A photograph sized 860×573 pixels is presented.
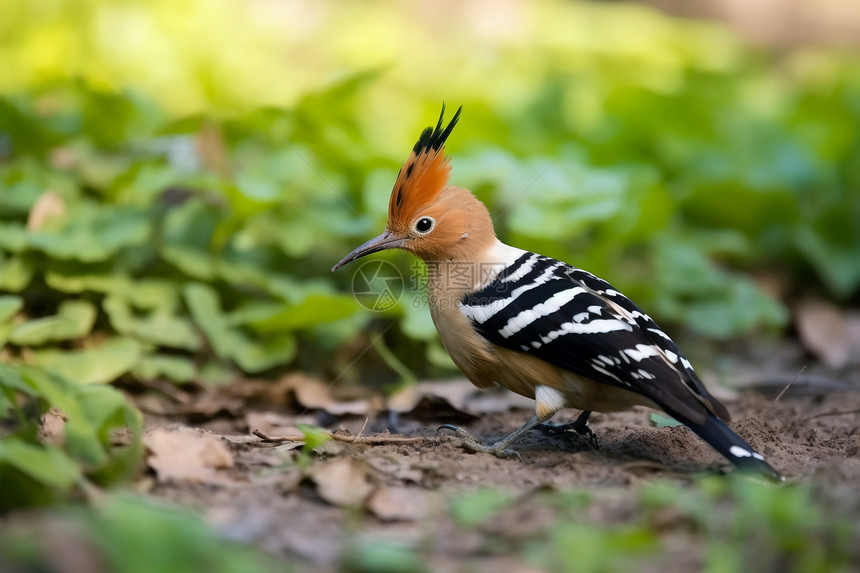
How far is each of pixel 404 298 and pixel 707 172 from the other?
2.93 m

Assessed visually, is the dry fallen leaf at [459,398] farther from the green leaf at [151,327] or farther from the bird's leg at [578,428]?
the green leaf at [151,327]

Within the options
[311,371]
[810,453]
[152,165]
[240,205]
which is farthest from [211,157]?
[810,453]

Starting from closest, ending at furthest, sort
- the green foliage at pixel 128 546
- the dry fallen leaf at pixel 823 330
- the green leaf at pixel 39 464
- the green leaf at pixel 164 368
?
the green foliage at pixel 128 546 < the green leaf at pixel 39 464 < the green leaf at pixel 164 368 < the dry fallen leaf at pixel 823 330

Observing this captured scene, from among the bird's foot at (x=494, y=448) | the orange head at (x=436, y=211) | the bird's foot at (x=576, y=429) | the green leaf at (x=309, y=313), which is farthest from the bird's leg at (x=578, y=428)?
the green leaf at (x=309, y=313)

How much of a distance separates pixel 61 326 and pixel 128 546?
2.89 meters

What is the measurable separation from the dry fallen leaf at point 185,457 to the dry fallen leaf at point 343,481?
38 centimetres

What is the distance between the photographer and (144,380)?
15.8 feet

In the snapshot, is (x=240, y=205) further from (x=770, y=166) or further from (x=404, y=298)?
(x=770, y=166)

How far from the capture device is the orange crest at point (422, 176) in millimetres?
3953

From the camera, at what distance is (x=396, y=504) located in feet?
9.40

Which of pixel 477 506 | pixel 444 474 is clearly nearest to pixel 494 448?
pixel 444 474

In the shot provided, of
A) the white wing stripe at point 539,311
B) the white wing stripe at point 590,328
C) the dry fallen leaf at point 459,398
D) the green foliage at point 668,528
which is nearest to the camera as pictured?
the green foliage at point 668,528

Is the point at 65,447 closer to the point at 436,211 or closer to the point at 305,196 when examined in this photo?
the point at 436,211

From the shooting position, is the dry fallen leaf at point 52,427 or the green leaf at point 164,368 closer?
the dry fallen leaf at point 52,427
